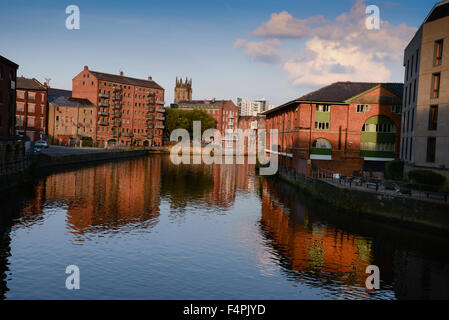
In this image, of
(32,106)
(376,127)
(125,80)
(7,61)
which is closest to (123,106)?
(125,80)

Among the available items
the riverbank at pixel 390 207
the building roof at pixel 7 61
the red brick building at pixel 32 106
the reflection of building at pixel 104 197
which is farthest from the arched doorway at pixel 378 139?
the red brick building at pixel 32 106

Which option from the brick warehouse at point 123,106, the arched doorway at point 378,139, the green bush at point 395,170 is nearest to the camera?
the green bush at point 395,170

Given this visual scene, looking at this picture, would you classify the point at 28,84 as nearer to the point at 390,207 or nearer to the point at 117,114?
the point at 117,114

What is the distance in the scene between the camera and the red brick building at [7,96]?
5081 cm

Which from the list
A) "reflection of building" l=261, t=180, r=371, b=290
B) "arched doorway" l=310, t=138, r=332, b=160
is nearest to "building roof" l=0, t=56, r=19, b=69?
"reflection of building" l=261, t=180, r=371, b=290

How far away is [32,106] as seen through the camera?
100688mm

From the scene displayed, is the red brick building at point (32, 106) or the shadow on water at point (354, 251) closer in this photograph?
the shadow on water at point (354, 251)

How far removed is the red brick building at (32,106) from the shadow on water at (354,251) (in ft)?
262

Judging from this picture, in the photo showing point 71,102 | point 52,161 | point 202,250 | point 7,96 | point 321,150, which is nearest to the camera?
point 202,250

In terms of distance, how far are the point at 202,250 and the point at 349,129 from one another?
115ft

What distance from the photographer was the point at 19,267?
20.6m

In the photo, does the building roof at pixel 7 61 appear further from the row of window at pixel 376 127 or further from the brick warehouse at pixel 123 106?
the brick warehouse at pixel 123 106

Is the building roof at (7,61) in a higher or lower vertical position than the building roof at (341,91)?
higher
